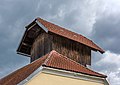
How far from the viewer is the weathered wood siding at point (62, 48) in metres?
20.9

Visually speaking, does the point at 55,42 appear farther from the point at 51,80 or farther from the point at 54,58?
the point at 51,80

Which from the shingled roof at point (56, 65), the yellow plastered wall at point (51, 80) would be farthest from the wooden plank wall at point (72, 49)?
the yellow plastered wall at point (51, 80)

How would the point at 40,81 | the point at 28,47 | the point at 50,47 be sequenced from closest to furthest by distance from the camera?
the point at 40,81 < the point at 50,47 < the point at 28,47

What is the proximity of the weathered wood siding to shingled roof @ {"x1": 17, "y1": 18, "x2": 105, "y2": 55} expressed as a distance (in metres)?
0.37

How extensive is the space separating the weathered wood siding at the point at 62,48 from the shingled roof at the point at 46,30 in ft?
1.20

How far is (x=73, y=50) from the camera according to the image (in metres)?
21.8

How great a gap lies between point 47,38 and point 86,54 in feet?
11.7

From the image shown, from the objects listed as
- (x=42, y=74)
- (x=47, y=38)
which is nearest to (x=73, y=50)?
(x=47, y=38)

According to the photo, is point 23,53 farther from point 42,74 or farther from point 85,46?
point 42,74

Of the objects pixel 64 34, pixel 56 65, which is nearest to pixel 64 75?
pixel 56 65

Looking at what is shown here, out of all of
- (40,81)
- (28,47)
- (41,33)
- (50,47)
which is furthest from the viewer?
(28,47)

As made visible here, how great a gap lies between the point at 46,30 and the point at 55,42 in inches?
43.9

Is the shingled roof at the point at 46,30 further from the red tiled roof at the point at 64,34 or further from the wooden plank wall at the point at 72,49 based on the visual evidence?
the wooden plank wall at the point at 72,49

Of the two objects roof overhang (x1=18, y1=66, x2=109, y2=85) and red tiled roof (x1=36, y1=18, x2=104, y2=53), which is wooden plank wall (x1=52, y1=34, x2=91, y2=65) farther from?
roof overhang (x1=18, y1=66, x2=109, y2=85)
